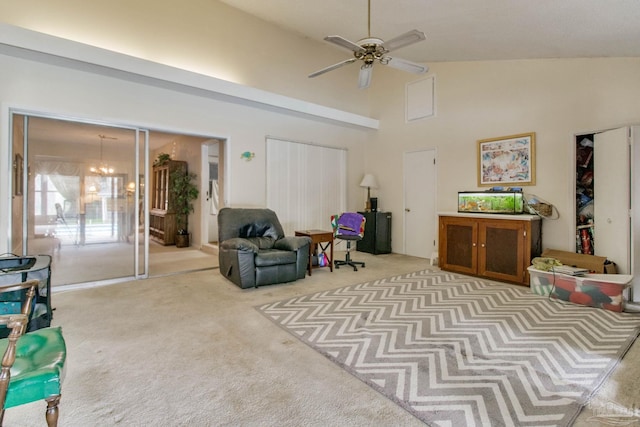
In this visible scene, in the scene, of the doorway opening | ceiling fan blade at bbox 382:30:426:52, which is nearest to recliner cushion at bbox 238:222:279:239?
the doorway opening

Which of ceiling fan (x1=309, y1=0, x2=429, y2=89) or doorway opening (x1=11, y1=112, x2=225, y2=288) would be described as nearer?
ceiling fan (x1=309, y1=0, x2=429, y2=89)

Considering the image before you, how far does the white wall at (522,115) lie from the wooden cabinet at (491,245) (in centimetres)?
66

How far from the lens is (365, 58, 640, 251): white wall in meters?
3.74

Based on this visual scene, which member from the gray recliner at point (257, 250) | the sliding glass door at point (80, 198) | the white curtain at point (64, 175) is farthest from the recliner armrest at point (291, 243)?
the white curtain at point (64, 175)

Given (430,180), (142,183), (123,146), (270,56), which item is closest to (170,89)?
(123,146)

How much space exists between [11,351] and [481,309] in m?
3.34

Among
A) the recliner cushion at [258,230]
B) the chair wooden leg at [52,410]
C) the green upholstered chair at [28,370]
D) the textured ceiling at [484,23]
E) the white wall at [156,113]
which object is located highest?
the textured ceiling at [484,23]

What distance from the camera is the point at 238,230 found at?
4.31 meters

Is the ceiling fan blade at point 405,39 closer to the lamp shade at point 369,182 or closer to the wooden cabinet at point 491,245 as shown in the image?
the wooden cabinet at point 491,245

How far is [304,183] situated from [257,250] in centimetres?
242

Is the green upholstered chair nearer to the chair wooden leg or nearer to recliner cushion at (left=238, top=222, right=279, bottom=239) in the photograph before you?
the chair wooden leg

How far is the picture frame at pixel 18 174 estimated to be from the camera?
11.1 ft

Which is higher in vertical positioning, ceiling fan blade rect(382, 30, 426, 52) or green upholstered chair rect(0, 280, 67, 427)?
ceiling fan blade rect(382, 30, 426, 52)

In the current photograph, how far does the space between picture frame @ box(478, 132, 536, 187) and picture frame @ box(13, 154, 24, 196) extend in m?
5.90
